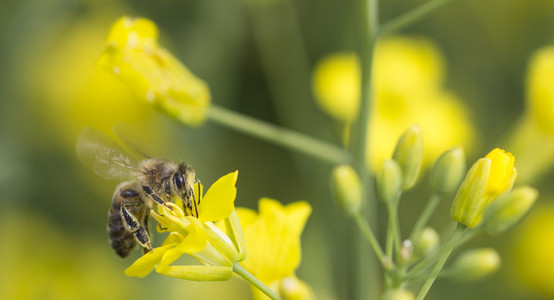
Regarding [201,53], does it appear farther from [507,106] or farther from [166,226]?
[166,226]

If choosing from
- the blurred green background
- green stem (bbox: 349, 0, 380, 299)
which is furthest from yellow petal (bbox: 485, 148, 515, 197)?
the blurred green background

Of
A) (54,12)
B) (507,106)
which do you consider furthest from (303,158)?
(54,12)

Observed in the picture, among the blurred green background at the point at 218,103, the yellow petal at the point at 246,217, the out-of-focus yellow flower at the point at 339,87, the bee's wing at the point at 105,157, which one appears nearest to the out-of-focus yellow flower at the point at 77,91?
the blurred green background at the point at 218,103

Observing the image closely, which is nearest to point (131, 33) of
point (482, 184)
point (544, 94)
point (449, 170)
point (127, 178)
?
point (127, 178)

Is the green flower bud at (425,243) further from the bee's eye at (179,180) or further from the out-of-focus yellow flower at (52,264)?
the out-of-focus yellow flower at (52,264)

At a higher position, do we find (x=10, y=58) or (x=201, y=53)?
(x=201, y=53)

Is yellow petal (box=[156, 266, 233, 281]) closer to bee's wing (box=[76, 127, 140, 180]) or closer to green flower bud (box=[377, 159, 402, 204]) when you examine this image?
green flower bud (box=[377, 159, 402, 204])
